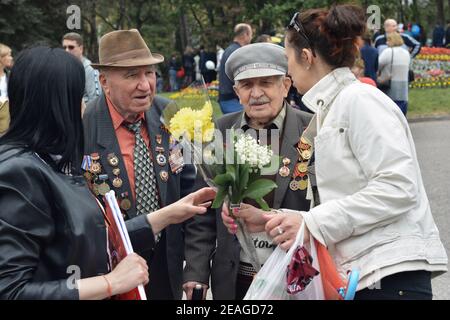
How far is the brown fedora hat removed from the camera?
12.5 ft

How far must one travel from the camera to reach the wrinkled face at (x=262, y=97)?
3.64m

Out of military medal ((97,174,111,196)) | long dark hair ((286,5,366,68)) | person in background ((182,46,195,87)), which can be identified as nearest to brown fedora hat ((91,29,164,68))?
military medal ((97,174,111,196))

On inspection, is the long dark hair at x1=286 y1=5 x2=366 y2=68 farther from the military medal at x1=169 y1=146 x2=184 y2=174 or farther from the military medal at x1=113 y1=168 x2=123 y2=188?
the military medal at x1=113 y1=168 x2=123 y2=188

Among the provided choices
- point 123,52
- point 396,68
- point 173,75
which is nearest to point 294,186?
point 123,52

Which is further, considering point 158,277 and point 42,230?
point 158,277

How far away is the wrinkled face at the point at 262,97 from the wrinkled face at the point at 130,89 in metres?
0.50

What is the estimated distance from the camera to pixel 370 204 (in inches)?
100

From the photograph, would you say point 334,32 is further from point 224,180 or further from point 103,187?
point 103,187

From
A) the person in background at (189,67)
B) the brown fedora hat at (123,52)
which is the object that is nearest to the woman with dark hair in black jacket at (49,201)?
the brown fedora hat at (123,52)

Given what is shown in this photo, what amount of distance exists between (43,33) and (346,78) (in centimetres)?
2596

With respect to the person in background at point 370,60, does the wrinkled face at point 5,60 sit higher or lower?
higher

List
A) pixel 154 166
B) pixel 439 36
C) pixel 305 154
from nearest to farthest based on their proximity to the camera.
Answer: pixel 305 154
pixel 154 166
pixel 439 36

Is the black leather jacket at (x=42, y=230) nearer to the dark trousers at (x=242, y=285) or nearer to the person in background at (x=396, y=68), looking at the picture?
the dark trousers at (x=242, y=285)

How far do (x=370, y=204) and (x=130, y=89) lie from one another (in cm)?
165
